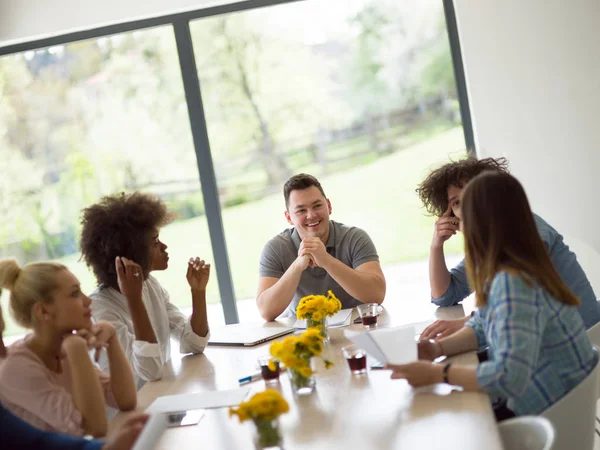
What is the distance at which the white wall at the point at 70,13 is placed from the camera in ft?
15.5

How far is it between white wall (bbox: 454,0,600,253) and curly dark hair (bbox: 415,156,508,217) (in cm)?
158

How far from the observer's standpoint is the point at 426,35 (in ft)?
15.8

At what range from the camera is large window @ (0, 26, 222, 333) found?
4996 mm

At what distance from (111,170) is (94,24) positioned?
3.17 feet

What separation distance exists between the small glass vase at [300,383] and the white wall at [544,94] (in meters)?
2.86

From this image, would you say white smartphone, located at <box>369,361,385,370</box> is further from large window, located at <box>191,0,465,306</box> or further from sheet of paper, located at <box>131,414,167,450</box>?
large window, located at <box>191,0,465,306</box>

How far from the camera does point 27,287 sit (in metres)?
2.16

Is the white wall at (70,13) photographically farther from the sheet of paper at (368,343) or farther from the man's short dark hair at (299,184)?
the sheet of paper at (368,343)

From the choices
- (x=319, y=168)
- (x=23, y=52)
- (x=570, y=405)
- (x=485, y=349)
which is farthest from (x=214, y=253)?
(x=570, y=405)

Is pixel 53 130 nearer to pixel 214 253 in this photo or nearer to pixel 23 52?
pixel 23 52

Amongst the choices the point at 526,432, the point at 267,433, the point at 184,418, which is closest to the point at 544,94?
the point at 526,432

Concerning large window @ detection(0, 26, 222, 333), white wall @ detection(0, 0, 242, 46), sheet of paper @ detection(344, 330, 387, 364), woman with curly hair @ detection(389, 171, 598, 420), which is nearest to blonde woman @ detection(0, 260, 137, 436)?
sheet of paper @ detection(344, 330, 387, 364)

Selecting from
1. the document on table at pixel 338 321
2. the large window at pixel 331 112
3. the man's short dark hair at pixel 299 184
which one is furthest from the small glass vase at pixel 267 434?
the large window at pixel 331 112

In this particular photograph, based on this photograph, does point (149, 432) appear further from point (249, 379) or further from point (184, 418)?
point (249, 379)
